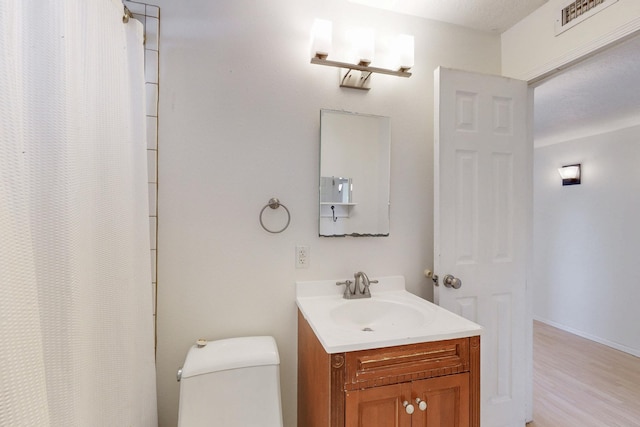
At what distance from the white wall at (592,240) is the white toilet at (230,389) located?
11.6 ft

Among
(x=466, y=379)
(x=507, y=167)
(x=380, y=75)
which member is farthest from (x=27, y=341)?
(x=507, y=167)

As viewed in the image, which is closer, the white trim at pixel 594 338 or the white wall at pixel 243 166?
the white wall at pixel 243 166

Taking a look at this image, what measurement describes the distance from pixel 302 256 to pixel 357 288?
13.0 inches

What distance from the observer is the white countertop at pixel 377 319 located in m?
0.99

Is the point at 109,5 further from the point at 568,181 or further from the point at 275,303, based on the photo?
the point at 568,181

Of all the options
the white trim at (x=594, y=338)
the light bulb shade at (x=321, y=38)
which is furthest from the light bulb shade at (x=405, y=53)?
the white trim at (x=594, y=338)

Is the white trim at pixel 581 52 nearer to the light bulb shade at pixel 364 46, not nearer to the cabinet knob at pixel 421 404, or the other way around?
the light bulb shade at pixel 364 46

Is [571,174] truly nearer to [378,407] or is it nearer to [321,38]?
[321,38]

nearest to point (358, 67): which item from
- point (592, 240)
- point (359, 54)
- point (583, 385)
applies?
point (359, 54)

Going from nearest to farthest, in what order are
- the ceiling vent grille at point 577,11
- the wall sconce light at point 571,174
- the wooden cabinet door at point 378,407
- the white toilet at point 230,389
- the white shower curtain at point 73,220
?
the white shower curtain at point 73,220
the wooden cabinet door at point 378,407
the white toilet at point 230,389
the ceiling vent grille at point 577,11
the wall sconce light at point 571,174

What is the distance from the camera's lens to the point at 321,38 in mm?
1327

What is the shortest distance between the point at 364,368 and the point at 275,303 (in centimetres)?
59

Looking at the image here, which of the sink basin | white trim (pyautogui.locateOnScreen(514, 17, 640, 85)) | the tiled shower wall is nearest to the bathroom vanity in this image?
the sink basin

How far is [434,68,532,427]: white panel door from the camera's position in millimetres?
1486
